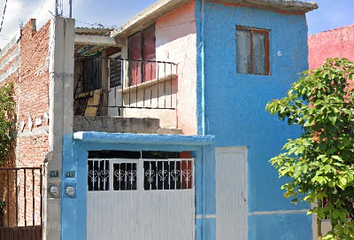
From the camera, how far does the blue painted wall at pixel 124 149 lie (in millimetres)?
8602

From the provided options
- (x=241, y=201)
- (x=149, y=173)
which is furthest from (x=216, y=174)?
(x=149, y=173)

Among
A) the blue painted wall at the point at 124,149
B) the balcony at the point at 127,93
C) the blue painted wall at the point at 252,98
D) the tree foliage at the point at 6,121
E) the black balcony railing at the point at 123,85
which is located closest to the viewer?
the blue painted wall at the point at 124,149

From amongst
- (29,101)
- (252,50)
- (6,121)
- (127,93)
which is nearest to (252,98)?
(252,50)

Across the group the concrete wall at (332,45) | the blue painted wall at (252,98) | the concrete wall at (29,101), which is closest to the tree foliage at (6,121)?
the concrete wall at (29,101)

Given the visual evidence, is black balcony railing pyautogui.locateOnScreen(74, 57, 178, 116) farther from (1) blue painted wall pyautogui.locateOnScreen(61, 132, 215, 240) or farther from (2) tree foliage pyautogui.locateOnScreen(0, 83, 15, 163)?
(2) tree foliage pyautogui.locateOnScreen(0, 83, 15, 163)

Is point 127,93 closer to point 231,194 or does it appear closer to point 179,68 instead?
point 179,68

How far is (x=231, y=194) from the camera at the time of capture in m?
10.2

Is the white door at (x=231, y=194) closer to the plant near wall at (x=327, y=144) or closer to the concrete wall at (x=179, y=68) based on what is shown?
the concrete wall at (x=179, y=68)

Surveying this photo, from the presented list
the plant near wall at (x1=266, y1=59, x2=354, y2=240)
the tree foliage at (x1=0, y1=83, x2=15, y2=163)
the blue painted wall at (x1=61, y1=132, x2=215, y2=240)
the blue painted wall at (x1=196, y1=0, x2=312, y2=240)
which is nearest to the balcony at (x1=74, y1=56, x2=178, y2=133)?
the blue painted wall at (x1=61, y1=132, x2=215, y2=240)

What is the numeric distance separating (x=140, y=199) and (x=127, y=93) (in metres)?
4.31

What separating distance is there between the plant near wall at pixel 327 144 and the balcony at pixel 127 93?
2820 millimetres

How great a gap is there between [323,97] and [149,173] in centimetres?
373

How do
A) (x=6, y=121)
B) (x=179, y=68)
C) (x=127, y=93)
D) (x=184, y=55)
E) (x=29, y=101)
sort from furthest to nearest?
(x=127, y=93) < (x=6, y=121) < (x=179, y=68) < (x=184, y=55) < (x=29, y=101)

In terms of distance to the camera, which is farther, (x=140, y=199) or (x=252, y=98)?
(x=252, y=98)
